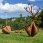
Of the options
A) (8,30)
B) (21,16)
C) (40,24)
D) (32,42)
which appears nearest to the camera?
(32,42)

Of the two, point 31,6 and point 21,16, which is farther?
point 21,16

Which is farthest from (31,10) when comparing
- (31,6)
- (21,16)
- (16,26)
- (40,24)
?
(21,16)

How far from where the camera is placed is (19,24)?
4556 centimetres

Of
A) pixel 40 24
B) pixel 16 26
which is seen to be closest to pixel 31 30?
pixel 16 26

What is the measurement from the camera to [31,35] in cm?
2416

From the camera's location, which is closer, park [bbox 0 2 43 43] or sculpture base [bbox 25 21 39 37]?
park [bbox 0 2 43 43]

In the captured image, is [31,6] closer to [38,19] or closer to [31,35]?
[31,35]

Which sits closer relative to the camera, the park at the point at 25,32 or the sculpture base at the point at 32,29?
the park at the point at 25,32

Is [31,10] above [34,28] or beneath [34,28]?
above

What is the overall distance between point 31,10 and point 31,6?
0.72m

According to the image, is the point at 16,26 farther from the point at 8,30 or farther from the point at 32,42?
the point at 32,42

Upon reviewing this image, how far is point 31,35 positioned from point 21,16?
100 feet

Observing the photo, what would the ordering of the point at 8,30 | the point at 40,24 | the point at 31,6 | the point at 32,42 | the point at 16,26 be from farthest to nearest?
the point at 40,24 < the point at 16,26 < the point at 8,30 < the point at 31,6 < the point at 32,42

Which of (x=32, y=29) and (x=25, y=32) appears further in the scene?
(x=25, y=32)
